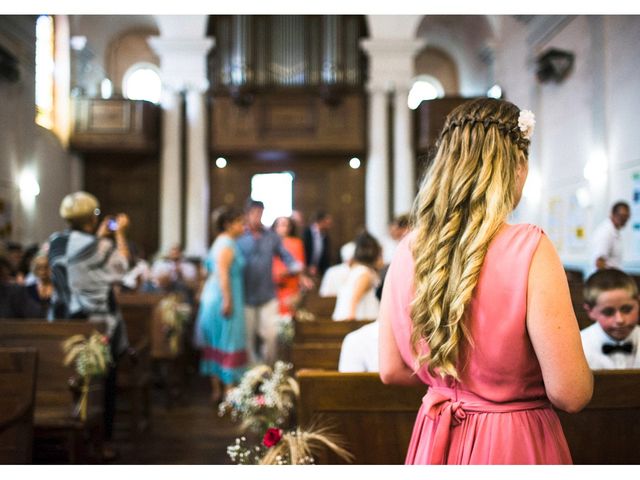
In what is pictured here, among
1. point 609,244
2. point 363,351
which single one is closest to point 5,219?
point 609,244

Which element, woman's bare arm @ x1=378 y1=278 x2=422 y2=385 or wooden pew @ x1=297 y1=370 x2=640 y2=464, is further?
wooden pew @ x1=297 y1=370 x2=640 y2=464

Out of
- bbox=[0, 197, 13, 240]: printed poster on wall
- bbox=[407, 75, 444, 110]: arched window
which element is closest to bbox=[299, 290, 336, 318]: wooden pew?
bbox=[0, 197, 13, 240]: printed poster on wall

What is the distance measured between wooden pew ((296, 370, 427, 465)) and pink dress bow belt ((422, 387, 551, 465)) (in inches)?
28.8

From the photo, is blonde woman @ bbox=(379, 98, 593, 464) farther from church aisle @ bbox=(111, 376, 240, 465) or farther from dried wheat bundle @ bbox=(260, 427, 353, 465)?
church aisle @ bbox=(111, 376, 240, 465)

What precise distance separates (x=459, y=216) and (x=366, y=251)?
255 cm

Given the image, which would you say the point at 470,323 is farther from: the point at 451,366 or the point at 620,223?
the point at 620,223

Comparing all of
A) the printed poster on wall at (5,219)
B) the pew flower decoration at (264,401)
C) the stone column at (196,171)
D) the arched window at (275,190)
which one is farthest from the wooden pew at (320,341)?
the arched window at (275,190)

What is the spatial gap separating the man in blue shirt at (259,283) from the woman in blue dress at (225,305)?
0.93ft

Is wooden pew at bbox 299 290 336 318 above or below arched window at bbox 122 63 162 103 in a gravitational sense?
below

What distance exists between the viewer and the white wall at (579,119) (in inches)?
275

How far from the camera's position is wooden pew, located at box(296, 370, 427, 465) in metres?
2.34

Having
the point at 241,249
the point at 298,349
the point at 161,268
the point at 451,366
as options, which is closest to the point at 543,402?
the point at 451,366

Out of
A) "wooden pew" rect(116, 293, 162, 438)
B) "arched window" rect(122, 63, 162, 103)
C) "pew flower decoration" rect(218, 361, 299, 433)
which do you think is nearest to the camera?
"pew flower decoration" rect(218, 361, 299, 433)

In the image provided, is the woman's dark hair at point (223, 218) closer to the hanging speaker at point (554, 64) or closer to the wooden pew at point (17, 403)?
the wooden pew at point (17, 403)
